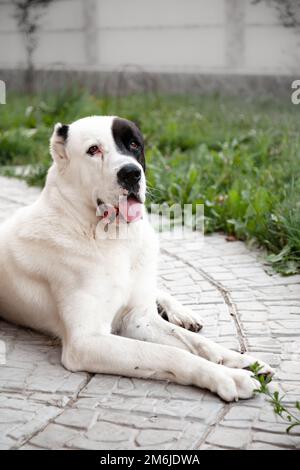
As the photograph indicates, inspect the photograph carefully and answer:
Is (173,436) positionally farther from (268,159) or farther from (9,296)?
(268,159)

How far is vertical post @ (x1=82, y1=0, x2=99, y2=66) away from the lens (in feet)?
41.5

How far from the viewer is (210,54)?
11273 mm

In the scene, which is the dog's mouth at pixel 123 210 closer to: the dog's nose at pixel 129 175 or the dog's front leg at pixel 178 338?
the dog's nose at pixel 129 175

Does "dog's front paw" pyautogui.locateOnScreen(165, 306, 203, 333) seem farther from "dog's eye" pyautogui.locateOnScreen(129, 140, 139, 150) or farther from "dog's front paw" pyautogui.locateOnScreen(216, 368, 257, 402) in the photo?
"dog's eye" pyautogui.locateOnScreen(129, 140, 139, 150)

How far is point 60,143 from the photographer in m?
3.33

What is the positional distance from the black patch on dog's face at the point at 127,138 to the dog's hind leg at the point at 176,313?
797 mm

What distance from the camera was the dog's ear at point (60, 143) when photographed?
333 cm

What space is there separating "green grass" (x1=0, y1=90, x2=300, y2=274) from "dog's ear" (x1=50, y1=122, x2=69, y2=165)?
1.67 ft

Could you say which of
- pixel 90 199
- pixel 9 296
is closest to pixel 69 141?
pixel 90 199

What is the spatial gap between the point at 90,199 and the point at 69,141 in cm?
28

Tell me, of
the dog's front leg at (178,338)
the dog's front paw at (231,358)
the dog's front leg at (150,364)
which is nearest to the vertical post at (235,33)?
the dog's front leg at (178,338)

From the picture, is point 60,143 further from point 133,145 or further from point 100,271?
point 100,271

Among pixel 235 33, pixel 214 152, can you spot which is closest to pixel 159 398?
pixel 214 152

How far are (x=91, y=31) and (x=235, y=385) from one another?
35.3 ft
